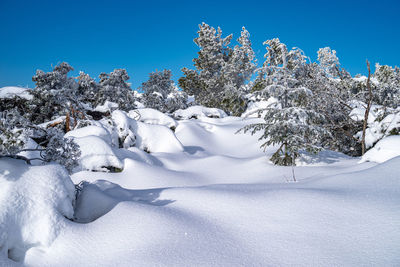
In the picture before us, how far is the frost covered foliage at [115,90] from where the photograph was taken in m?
16.6

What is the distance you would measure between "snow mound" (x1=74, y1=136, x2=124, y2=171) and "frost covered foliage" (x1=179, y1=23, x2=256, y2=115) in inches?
812

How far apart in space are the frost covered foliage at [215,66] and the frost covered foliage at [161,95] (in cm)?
439

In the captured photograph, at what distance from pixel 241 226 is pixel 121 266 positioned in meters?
1.10

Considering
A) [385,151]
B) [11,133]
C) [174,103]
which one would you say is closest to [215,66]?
[174,103]

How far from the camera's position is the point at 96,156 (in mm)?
5574

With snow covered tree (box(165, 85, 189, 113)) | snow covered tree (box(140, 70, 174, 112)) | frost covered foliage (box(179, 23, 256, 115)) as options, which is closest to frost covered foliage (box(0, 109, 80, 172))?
snow covered tree (box(165, 85, 189, 113))

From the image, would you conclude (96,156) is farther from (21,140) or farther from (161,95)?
(161,95)

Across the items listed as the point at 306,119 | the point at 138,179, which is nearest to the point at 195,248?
the point at 138,179

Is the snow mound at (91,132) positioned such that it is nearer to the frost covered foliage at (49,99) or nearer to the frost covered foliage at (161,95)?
the frost covered foliage at (49,99)

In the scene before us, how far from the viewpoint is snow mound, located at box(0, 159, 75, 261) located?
1.85m

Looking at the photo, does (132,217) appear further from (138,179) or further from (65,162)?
(138,179)

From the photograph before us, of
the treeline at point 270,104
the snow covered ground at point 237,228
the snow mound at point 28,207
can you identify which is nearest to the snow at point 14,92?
the treeline at point 270,104

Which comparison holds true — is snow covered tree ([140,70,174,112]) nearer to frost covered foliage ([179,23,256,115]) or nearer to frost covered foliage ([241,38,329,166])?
frost covered foliage ([179,23,256,115])

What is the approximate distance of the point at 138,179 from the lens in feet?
17.5
